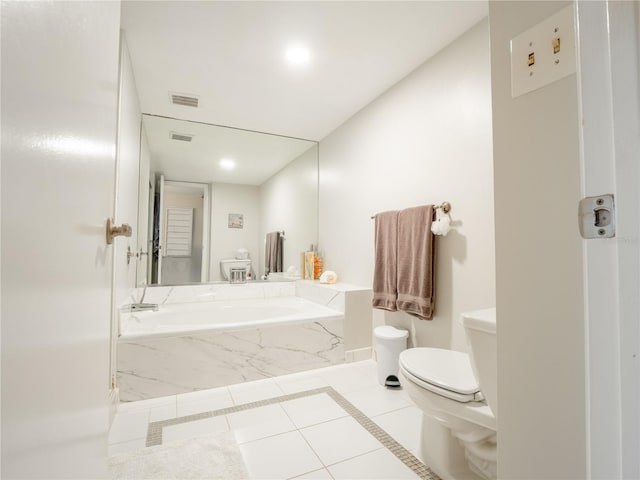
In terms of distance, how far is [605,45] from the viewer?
0.43 meters

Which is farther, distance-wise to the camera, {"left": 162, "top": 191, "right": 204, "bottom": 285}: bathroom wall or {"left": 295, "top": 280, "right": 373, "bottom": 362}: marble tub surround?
{"left": 162, "top": 191, "right": 204, "bottom": 285}: bathroom wall

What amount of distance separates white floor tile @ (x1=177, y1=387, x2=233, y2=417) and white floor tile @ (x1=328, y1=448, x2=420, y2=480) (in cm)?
89

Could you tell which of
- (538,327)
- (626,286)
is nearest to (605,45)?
(626,286)

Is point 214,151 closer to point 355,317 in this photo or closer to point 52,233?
point 355,317

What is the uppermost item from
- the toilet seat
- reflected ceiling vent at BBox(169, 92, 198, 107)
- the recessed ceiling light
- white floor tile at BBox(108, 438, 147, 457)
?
the recessed ceiling light

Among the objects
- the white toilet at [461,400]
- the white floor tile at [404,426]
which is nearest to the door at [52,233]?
the white toilet at [461,400]

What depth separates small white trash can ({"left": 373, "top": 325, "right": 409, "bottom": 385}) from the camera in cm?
216

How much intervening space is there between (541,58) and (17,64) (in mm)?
840

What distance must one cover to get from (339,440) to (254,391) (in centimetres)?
79

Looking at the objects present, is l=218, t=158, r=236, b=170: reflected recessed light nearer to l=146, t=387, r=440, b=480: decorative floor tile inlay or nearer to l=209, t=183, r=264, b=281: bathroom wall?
l=209, t=183, r=264, b=281: bathroom wall

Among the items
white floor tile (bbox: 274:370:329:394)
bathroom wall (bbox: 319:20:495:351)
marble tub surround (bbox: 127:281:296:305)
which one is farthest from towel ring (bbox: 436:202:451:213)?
marble tub surround (bbox: 127:281:296:305)

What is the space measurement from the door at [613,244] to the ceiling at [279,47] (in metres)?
1.65

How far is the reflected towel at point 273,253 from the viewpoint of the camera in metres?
3.69

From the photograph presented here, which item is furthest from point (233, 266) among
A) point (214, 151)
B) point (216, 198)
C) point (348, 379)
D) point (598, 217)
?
point (598, 217)
